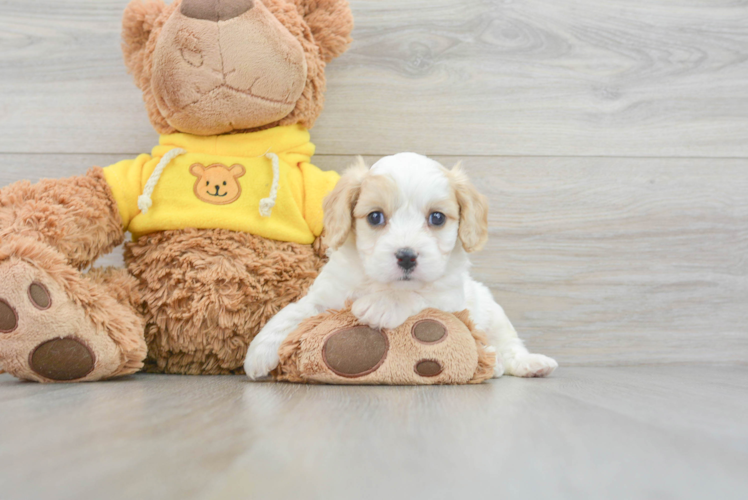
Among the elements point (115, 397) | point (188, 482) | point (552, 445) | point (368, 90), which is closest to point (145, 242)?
point (115, 397)

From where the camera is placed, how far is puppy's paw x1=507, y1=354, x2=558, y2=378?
1.22 metres

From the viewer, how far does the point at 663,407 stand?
0.83 meters

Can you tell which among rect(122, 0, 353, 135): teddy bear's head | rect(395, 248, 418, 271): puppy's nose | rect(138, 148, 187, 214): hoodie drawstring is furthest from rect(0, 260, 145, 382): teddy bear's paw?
rect(395, 248, 418, 271): puppy's nose

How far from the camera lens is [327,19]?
50.4 inches

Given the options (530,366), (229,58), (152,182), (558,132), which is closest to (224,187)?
(152,182)

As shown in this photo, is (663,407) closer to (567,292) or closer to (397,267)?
(397,267)

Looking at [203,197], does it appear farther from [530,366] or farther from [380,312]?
[530,366]

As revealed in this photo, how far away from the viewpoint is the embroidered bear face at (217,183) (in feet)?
3.97

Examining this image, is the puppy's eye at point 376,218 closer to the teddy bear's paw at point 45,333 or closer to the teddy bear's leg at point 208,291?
the teddy bear's leg at point 208,291

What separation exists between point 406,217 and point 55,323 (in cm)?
66

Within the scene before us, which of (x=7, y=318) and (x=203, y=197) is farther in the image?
(x=203, y=197)

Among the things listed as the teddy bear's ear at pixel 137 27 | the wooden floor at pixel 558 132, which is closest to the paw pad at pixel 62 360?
the wooden floor at pixel 558 132

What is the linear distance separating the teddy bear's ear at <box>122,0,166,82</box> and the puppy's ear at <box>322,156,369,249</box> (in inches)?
22.5

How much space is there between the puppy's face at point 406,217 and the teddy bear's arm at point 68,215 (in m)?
0.49
